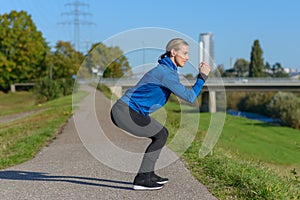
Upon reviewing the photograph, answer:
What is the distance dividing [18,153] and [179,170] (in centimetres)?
486

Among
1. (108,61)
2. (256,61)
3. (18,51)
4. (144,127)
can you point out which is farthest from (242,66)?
(144,127)

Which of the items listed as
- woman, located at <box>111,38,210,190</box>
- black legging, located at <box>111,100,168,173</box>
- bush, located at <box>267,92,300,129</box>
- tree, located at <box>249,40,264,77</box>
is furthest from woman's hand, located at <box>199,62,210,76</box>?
tree, located at <box>249,40,264,77</box>

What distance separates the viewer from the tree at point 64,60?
252ft

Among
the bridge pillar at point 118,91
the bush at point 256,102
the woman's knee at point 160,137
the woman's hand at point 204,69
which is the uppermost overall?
the woman's hand at point 204,69

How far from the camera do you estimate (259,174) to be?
304 inches

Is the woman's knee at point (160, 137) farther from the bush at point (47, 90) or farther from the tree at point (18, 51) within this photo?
the tree at point (18, 51)

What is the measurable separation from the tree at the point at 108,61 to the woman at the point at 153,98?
4.44 feet

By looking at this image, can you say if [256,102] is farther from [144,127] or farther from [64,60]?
[144,127]

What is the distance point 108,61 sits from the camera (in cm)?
892

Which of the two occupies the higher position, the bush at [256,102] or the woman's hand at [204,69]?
the woman's hand at [204,69]

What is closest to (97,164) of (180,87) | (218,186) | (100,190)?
(100,190)

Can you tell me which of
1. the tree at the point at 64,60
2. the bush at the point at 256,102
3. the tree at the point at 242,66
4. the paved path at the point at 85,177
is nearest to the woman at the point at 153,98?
the paved path at the point at 85,177

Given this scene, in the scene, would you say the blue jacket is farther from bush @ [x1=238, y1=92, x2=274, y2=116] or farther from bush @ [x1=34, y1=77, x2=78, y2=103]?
bush @ [x1=238, y1=92, x2=274, y2=116]

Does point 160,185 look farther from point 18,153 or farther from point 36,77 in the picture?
point 36,77
